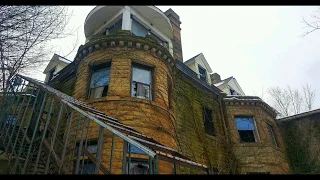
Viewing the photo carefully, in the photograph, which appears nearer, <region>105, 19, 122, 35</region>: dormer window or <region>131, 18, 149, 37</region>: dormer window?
<region>131, 18, 149, 37</region>: dormer window

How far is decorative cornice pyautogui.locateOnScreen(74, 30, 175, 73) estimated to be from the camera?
1059cm

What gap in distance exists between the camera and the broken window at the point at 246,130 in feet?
51.1

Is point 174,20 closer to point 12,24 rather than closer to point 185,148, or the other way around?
point 185,148

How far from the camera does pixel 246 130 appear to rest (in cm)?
1570

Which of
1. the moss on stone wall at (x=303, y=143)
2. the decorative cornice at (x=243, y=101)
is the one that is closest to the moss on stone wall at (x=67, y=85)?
the decorative cornice at (x=243, y=101)

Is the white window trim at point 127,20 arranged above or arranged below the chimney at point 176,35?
below

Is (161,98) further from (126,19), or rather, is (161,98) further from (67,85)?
(67,85)

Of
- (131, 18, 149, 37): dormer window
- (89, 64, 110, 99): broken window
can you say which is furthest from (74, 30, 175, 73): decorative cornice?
(131, 18, 149, 37): dormer window

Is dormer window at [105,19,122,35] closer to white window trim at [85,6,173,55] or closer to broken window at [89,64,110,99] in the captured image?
white window trim at [85,6,173,55]

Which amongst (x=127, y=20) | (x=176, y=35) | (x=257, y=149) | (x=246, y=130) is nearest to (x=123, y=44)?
(x=127, y=20)

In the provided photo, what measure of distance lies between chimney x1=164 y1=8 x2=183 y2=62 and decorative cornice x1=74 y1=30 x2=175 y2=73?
17.4ft

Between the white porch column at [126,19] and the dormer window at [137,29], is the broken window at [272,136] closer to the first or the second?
the dormer window at [137,29]

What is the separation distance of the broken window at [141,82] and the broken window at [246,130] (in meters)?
8.26

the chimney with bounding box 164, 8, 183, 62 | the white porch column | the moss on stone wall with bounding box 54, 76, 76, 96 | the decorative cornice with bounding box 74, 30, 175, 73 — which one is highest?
the chimney with bounding box 164, 8, 183, 62
